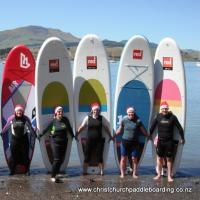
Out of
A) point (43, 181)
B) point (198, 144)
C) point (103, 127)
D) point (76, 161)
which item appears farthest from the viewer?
point (198, 144)

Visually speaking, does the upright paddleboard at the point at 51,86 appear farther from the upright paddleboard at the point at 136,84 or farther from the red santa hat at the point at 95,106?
the upright paddleboard at the point at 136,84

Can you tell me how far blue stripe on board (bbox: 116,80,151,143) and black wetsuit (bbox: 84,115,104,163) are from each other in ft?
2.15

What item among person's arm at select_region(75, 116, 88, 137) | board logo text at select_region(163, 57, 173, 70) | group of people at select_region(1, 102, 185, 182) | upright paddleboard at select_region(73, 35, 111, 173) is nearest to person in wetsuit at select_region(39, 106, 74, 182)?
group of people at select_region(1, 102, 185, 182)

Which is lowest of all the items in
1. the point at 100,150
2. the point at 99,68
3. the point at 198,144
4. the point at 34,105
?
the point at 198,144

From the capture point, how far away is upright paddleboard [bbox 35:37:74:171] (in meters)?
8.59

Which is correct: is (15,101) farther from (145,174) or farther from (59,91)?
(145,174)

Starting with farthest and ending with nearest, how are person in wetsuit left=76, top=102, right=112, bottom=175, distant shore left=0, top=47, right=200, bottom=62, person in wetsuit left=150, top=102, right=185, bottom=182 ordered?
1. distant shore left=0, top=47, right=200, bottom=62
2. person in wetsuit left=76, top=102, right=112, bottom=175
3. person in wetsuit left=150, top=102, right=185, bottom=182

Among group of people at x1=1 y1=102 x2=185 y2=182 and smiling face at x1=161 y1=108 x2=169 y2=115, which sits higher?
smiling face at x1=161 y1=108 x2=169 y2=115

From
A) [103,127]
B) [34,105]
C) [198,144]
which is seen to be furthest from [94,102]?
[198,144]

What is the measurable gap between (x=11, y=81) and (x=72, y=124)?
1533 millimetres

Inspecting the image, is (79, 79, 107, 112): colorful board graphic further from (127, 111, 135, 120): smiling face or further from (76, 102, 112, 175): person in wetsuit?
(127, 111, 135, 120): smiling face

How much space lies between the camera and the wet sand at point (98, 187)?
278 inches

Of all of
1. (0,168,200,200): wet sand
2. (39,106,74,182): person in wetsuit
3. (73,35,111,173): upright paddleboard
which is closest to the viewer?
(0,168,200,200): wet sand

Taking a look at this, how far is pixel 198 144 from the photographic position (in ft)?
47.8
